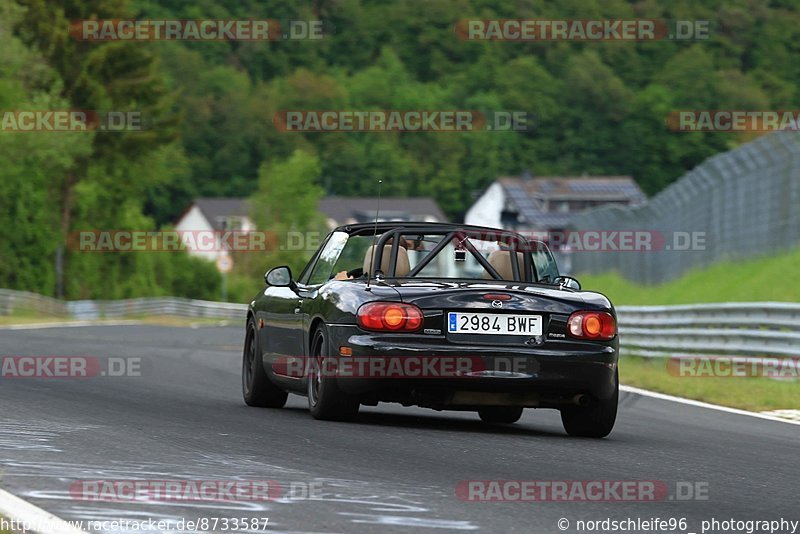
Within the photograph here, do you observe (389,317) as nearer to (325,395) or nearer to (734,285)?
(325,395)

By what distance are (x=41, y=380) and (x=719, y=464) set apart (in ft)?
24.2

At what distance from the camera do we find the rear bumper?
1023 cm

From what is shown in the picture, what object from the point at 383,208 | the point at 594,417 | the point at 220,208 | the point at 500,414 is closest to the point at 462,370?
the point at 594,417

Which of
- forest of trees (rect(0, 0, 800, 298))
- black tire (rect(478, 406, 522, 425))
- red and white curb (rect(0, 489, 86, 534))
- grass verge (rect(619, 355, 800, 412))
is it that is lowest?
grass verge (rect(619, 355, 800, 412))

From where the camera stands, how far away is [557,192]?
14412 centimetres

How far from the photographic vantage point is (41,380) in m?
15.0

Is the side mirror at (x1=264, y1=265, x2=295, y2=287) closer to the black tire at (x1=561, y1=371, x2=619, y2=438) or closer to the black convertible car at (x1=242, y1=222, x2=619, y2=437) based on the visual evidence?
the black convertible car at (x1=242, y1=222, x2=619, y2=437)

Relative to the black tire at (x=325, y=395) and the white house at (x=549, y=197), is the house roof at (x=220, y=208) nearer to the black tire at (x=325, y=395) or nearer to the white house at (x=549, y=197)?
the white house at (x=549, y=197)

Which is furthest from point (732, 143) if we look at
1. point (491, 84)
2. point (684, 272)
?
point (684, 272)

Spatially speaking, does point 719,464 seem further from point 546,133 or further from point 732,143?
point 546,133

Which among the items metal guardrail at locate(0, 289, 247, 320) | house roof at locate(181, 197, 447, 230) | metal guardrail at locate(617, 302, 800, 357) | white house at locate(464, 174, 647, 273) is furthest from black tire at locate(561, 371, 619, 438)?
house roof at locate(181, 197, 447, 230)

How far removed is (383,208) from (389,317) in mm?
138592

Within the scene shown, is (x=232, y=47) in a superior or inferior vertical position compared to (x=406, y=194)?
superior

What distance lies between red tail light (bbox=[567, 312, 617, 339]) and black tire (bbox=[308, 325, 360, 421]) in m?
1.40
